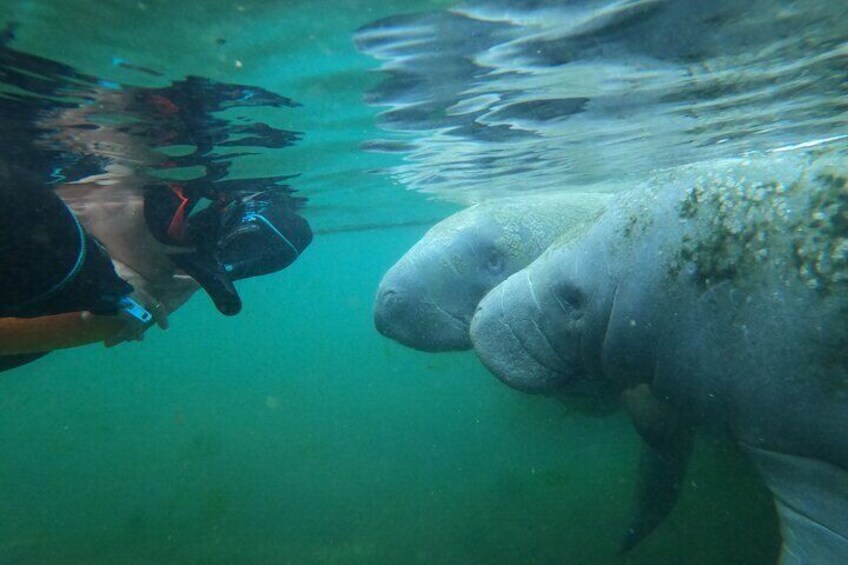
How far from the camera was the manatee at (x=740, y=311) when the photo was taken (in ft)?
8.05

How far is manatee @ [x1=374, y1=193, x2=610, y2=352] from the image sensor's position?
16.6 ft

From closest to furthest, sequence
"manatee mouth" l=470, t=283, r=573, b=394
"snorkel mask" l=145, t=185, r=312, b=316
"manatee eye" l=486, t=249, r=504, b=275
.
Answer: "manatee mouth" l=470, t=283, r=573, b=394
"snorkel mask" l=145, t=185, r=312, b=316
"manatee eye" l=486, t=249, r=504, b=275

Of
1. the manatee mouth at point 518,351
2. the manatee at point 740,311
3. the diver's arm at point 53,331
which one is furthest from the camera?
the manatee mouth at point 518,351

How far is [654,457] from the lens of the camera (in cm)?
444

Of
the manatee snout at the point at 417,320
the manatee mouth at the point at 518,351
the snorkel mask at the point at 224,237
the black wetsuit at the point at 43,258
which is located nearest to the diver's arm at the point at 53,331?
the black wetsuit at the point at 43,258

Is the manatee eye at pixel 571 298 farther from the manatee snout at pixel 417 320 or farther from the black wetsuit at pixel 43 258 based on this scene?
the black wetsuit at pixel 43 258

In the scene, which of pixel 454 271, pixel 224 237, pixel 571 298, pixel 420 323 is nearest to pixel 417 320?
pixel 420 323

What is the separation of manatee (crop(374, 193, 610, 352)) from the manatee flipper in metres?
1.60

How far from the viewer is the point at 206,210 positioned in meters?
4.85

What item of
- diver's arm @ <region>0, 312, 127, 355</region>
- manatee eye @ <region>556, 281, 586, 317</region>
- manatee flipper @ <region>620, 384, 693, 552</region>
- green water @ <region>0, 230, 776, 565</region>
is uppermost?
manatee eye @ <region>556, 281, 586, 317</region>

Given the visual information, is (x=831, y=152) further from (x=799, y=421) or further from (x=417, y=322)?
(x=417, y=322)

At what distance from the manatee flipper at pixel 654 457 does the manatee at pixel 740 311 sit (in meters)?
0.27

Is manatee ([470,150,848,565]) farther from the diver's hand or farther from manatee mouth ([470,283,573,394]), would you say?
the diver's hand

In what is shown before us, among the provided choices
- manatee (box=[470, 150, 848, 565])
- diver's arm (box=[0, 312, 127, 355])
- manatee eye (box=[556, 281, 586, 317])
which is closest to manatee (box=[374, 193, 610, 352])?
manatee eye (box=[556, 281, 586, 317])
